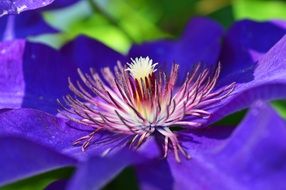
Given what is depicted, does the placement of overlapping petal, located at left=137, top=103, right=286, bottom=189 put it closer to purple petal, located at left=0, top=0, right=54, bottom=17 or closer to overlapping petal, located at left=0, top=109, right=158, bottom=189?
overlapping petal, located at left=0, top=109, right=158, bottom=189

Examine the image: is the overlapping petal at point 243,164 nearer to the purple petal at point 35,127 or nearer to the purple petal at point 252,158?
the purple petal at point 252,158

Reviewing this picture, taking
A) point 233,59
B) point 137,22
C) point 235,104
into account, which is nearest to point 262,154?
point 235,104

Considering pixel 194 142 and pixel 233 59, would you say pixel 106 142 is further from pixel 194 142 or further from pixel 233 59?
pixel 233 59

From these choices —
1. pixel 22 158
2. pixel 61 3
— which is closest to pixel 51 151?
pixel 22 158

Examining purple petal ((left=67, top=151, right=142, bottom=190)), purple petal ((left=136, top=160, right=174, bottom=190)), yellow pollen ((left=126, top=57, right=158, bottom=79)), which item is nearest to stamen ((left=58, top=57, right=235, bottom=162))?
yellow pollen ((left=126, top=57, right=158, bottom=79))

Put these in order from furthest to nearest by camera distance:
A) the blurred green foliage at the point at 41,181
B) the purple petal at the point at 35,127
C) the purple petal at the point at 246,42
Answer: the purple petal at the point at 246,42 → the blurred green foliage at the point at 41,181 → the purple petal at the point at 35,127

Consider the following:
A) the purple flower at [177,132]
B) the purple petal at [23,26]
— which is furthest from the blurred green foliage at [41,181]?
the purple petal at [23,26]

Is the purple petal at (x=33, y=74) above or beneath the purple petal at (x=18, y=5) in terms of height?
beneath
